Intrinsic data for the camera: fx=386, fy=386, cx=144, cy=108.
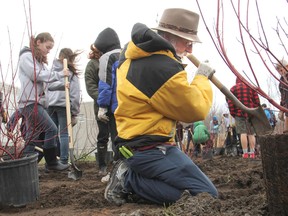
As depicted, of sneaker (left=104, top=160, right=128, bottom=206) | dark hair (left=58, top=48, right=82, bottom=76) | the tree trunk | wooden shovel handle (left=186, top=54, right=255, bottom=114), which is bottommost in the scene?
sneaker (left=104, top=160, right=128, bottom=206)

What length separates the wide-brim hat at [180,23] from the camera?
2662 mm

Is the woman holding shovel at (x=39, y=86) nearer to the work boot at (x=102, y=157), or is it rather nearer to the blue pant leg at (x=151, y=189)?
the work boot at (x=102, y=157)

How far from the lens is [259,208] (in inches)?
76.4

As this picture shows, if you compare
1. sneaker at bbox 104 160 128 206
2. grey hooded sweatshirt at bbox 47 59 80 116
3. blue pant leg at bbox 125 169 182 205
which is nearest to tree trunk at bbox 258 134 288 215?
blue pant leg at bbox 125 169 182 205

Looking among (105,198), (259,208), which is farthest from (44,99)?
(259,208)

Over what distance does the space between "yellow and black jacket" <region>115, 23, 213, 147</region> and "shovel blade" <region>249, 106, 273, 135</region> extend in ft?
1.11

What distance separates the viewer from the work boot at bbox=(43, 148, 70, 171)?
15.6 ft

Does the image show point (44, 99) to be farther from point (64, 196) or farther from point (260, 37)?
point (260, 37)

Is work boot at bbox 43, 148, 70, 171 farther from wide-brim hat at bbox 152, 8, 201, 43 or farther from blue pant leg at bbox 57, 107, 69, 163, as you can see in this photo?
wide-brim hat at bbox 152, 8, 201, 43

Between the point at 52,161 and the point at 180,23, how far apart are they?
2.92 metres

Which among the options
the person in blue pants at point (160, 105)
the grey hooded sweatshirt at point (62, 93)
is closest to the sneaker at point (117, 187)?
the person in blue pants at point (160, 105)

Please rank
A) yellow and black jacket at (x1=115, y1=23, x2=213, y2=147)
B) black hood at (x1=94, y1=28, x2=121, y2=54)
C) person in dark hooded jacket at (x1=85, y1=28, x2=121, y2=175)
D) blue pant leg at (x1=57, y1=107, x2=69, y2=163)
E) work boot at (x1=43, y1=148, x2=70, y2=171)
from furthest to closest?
blue pant leg at (x1=57, y1=107, x2=69, y2=163) → work boot at (x1=43, y1=148, x2=70, y2=171) → black hood at (x1=94, y1=28, x2=121, y2=54) → person in dark hooded jacket at (x1=85, y1=28, x2=121, y2=175) → yellow and black jacket at (x1=115, y1=23, x2=213, y2=147)

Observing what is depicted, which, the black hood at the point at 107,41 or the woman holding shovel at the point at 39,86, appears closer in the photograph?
the woman holding shovel at the point at 39,86

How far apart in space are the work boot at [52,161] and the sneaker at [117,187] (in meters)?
2.07
